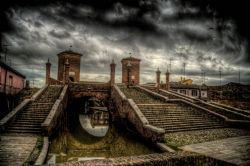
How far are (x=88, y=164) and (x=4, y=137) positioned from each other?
27.9 feet

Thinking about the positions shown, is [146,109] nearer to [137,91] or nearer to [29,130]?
[137,91]

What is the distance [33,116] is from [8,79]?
11.2 metres

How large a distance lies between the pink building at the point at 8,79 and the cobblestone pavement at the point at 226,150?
62.2 ft

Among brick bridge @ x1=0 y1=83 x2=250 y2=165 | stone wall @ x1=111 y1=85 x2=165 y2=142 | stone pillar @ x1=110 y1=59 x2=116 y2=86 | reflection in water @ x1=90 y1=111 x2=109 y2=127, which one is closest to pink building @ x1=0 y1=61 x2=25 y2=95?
brick bridge @ x1=0 y1=83 x2=250 y2=165

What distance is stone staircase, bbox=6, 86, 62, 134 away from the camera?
1256 centimetres

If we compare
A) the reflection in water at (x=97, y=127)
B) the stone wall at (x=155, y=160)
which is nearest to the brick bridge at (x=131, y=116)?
the stone wall at (x=155, y=160)

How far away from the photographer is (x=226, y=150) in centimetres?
898

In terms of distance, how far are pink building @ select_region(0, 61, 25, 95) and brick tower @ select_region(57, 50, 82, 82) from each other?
614 cm

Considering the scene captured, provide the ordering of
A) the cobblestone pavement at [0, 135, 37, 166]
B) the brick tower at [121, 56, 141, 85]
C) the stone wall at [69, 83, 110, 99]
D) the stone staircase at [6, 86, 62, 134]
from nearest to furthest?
the cobblestone pavement at [0, 135, 37, 166]
the stone staircase at [6, 86, 62, 134]
the stone wall at [69, 83, 110, 99]
the brick tower at [121, 56, 141, 85]

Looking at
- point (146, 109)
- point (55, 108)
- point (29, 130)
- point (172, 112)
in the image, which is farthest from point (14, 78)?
point (172, 112)

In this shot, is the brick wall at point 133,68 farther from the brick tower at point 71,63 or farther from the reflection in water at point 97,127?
the reflection in water at point 97,127

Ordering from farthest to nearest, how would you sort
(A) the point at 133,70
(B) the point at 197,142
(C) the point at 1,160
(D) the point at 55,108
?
(A) the point at 133,70, (D) the point at 55,108, (B) the point at 197,142, (C) the point at 1,160

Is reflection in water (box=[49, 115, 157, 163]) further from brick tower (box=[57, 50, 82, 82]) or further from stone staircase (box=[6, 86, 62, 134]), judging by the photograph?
brick tower (box=[57, 50, 82, 82])

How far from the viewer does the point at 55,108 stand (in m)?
14.9
